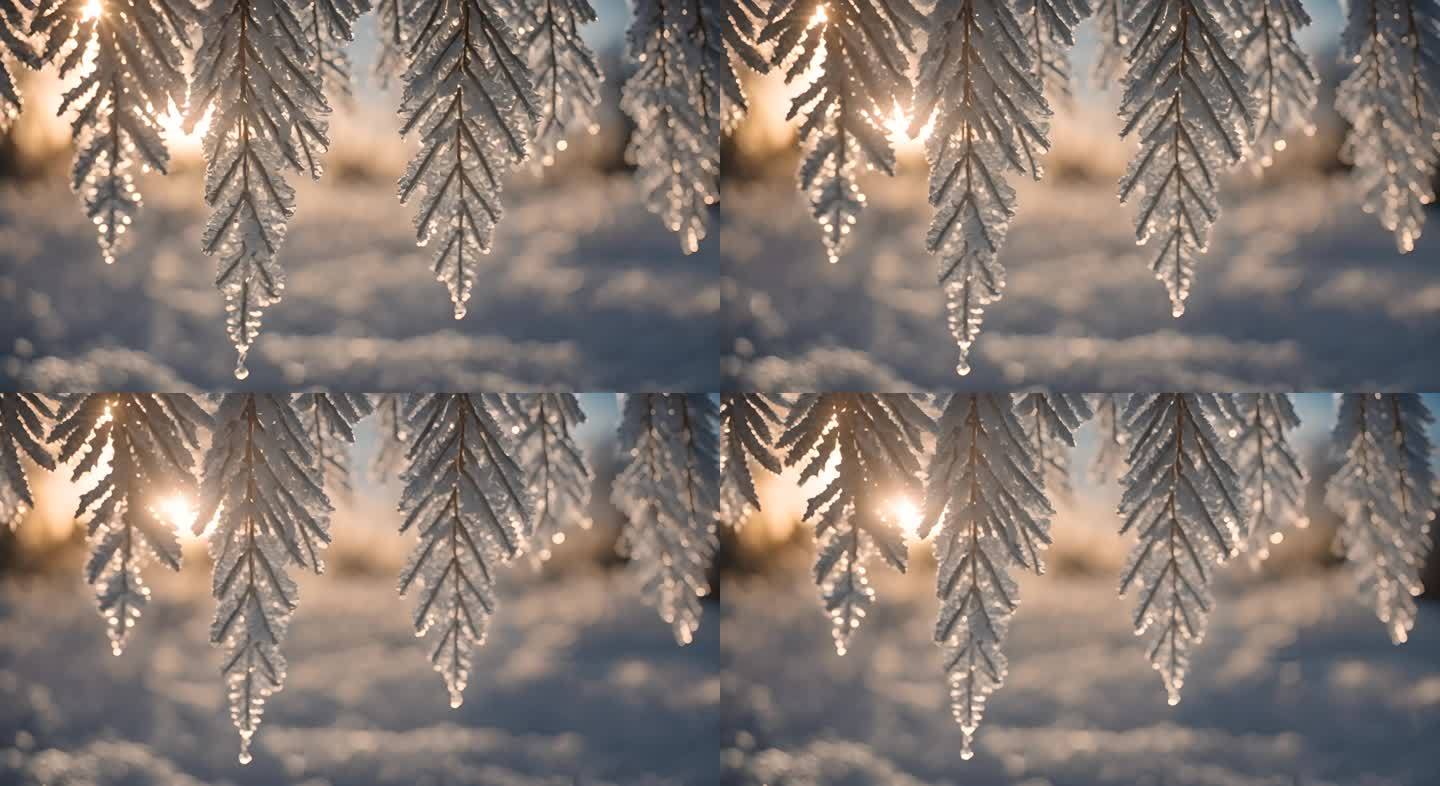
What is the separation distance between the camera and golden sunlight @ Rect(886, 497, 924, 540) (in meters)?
1.26

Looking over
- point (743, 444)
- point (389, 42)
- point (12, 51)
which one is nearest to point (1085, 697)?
point (743, 444)

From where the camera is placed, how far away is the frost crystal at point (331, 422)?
4.02 feet

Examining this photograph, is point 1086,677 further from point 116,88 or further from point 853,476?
point 116,88

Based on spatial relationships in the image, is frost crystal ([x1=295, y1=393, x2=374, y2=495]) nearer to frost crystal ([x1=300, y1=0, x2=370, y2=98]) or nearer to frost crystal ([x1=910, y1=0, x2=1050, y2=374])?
frost crystal ([x1=300, y1=0, x2=370, y2=98])

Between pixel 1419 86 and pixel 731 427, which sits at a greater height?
pixel 1419 86

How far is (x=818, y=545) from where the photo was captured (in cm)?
127

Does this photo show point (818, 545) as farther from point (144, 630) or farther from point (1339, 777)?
point (144, 630)

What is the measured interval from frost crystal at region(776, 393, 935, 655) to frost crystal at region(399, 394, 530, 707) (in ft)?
0.99

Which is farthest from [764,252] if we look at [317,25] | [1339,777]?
[1339,777]

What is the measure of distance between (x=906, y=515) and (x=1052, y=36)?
0.50m

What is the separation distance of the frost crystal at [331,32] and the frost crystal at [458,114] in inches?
2.4

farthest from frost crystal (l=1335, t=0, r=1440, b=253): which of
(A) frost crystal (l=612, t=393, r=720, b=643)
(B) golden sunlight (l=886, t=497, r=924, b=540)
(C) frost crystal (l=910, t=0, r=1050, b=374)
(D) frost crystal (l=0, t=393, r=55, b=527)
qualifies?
(D) frost crystal (l=0, t=393, r=55, b=527)

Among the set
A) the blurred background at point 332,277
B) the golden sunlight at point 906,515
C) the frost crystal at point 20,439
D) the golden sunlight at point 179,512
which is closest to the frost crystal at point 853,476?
the golden sunlight at point 906,515

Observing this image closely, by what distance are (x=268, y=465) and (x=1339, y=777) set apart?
1.11 meters
